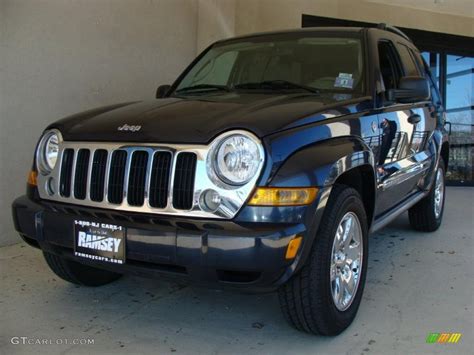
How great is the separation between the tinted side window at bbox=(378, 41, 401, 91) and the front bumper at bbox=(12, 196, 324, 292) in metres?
1.81

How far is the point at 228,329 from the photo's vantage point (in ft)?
9.32

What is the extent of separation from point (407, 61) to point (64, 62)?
3101mm

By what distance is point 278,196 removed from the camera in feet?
7.38

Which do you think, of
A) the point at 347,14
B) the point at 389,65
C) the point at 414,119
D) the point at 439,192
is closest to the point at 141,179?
the point at 389,65

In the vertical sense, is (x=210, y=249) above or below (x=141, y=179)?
below

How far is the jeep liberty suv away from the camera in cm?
226

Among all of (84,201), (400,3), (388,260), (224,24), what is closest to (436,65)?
(400,3)

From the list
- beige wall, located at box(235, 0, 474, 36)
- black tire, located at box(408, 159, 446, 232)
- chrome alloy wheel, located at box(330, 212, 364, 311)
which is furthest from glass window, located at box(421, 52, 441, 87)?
chrome alloy wheel, located at box(330, 212, 364, 311)

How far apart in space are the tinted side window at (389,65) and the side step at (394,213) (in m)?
0.91

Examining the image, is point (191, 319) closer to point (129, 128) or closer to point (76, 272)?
point (76, 272)

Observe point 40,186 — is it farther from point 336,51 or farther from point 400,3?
point 400,3

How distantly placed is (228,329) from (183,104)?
1.33 meters

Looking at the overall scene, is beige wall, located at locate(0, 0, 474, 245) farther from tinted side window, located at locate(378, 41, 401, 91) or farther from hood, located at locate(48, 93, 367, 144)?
tinted side window, located at locate(378, 41, 401, 91)

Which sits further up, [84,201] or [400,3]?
[400,3]
